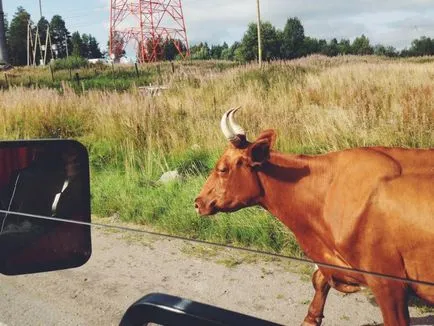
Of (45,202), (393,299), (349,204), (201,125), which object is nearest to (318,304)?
(393,299)

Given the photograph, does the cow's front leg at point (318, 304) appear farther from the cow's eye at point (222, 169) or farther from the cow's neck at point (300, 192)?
the cow's eye at point (222, 169)

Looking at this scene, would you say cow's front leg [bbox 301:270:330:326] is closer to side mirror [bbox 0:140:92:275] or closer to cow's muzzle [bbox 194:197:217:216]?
cow's muzzle [bbox 194:197:217:216]

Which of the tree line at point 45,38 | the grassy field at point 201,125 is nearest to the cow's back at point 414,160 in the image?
the grassy field at point 201,125

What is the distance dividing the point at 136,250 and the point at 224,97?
7353 millimetres


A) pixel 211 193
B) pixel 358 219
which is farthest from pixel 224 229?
pixel 358 219

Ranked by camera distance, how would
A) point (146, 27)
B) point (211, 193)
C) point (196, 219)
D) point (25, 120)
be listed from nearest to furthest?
point (211, 193), point (196, 219), point (25, 120), point (146, 27)

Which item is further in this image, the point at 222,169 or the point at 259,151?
the point at 222,169

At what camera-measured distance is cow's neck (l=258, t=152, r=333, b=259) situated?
10.6 feet

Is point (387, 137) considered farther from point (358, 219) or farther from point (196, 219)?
point (358, 219)

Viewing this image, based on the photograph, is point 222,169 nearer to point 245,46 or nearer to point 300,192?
point 300,192

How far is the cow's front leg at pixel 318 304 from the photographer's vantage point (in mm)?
3443

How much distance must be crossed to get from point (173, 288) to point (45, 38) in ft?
357

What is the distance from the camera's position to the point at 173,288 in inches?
164

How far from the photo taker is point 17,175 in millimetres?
3039
